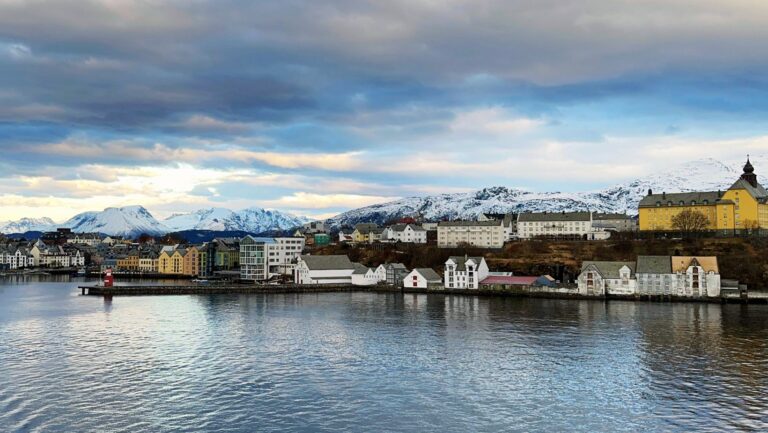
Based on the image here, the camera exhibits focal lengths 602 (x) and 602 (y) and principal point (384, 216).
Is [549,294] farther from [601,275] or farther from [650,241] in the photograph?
[650,241]

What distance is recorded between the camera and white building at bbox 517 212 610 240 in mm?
109875

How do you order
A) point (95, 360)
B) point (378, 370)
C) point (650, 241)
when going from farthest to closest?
point (650, 241)
point (95, 360)
point (378, 370)

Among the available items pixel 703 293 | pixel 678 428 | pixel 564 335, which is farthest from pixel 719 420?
pixel 703 293

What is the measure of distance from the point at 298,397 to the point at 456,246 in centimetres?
7987

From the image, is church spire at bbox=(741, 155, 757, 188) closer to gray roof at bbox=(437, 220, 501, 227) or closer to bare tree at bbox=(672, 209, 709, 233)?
bare tree at bbox=(672, 209, 709, 233)

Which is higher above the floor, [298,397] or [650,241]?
[650,241]

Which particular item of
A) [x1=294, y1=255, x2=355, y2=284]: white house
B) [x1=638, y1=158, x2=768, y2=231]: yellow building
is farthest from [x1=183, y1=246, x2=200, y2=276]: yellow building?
[x1=638, y1=158, x2=768, y2=231]: yellow building

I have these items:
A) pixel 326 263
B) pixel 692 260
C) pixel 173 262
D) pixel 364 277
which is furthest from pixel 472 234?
pixel 173 262

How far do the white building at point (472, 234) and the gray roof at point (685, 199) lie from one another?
2469 cm

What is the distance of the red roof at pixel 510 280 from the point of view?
246 feet

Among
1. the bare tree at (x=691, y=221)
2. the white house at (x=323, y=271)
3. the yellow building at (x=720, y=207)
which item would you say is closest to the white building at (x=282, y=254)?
the white house at (x=323, y=271)

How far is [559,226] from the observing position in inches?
4405

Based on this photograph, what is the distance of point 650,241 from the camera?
87688mm

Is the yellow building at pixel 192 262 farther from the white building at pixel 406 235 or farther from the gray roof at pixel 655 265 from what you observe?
the gray roof at pixel 655 265
